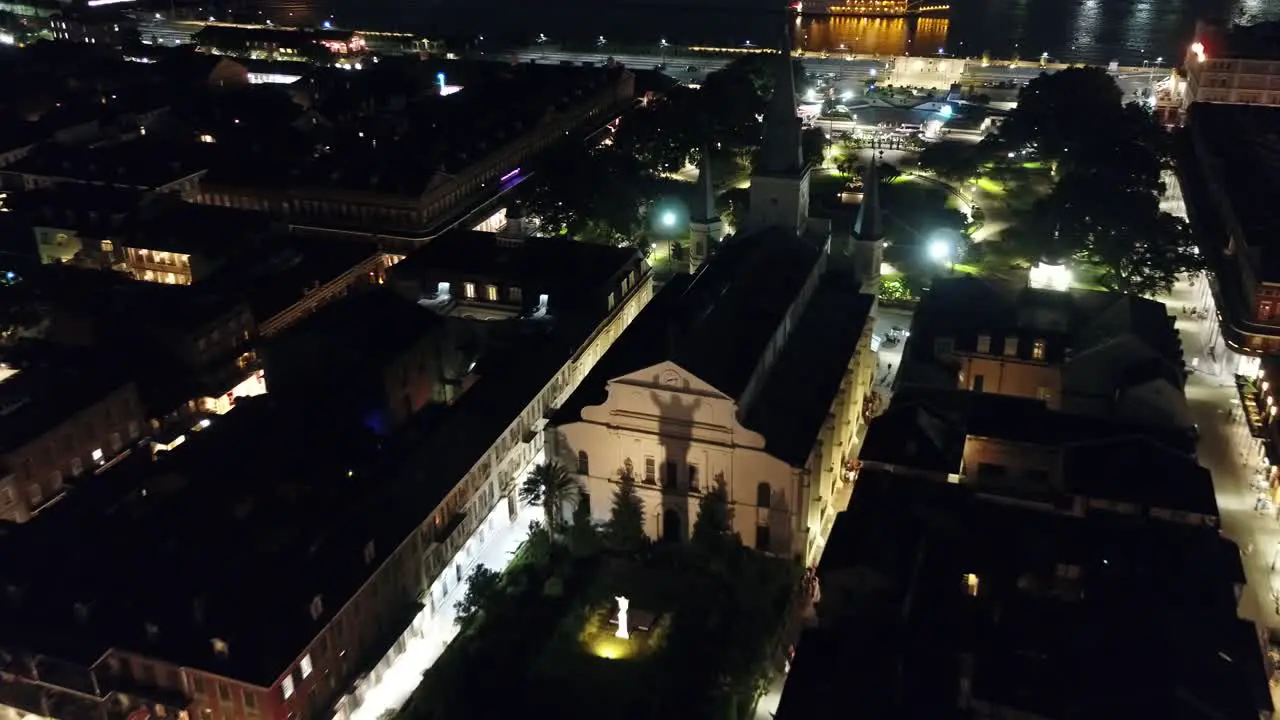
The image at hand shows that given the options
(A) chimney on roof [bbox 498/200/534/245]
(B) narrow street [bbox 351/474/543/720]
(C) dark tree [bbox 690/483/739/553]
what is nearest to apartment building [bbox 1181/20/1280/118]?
(A) chimney on roof [bbox 498/200/534/245]

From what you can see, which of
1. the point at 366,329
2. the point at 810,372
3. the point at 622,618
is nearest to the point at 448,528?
the point at 622,618

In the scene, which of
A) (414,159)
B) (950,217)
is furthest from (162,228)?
(950,217)

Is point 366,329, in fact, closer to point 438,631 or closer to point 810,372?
point 438,631

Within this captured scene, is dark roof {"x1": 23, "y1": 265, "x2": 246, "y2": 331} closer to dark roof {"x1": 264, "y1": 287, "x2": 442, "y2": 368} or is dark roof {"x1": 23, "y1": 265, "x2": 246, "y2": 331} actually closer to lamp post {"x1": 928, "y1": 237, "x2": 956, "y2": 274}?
dark roof {"x1": 264, "y1": 287, "x2": 442, "y2": 368}

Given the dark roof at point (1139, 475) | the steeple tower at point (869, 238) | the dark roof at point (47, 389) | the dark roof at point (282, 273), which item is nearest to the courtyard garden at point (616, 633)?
the dark roof at point (1139, 475)

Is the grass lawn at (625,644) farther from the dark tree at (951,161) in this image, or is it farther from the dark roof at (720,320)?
the dark tree at (951,161)
